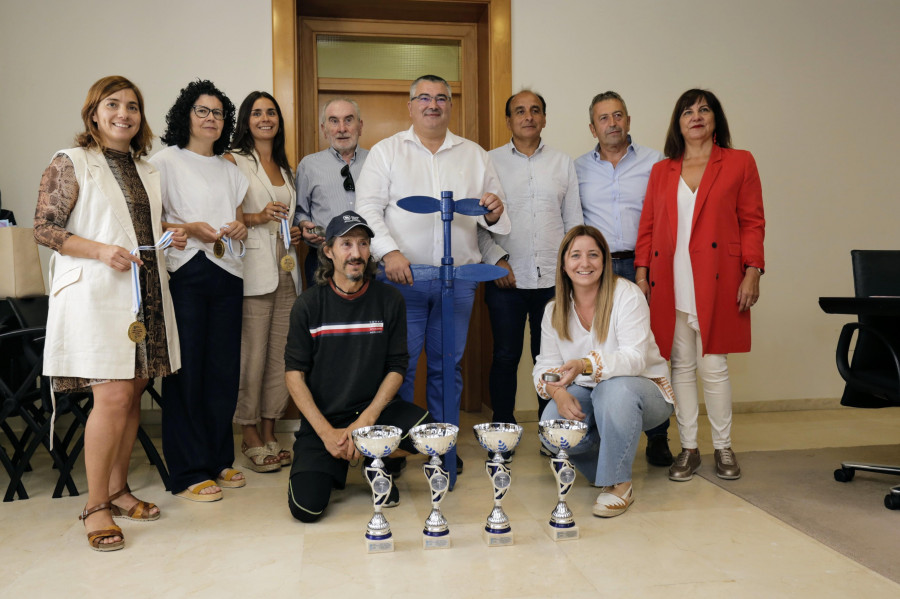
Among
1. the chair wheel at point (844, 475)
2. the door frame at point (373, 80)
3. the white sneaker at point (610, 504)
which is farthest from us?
the door frame at point (373, 80)

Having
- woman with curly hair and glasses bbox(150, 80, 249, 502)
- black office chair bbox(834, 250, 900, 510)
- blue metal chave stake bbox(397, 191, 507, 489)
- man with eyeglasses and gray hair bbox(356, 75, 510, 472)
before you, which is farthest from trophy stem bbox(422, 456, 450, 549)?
black office chair bbox(834, 250, 900, 510)

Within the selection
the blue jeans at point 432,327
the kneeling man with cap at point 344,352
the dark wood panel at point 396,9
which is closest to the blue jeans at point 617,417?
the blue jeans at point 432,327

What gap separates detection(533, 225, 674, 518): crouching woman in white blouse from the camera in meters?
2.66

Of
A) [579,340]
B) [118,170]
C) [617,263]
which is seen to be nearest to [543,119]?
[617,263]

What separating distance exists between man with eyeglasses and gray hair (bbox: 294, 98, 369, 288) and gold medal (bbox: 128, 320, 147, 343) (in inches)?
40.1

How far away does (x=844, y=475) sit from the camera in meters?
2.99

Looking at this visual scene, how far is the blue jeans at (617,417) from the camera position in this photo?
2.65m

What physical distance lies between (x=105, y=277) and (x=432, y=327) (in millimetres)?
1280

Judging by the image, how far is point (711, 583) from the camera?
206 centimetres

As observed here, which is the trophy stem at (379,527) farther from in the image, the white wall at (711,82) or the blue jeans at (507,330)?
the white wall at (711,82)

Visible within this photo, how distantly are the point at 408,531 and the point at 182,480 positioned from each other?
1.00 meters

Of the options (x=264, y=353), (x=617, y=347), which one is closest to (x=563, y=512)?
(x=617, y=347)

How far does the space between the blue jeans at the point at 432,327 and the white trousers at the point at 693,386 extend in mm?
899

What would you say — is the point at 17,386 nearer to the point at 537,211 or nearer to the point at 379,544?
the point at 379,544
